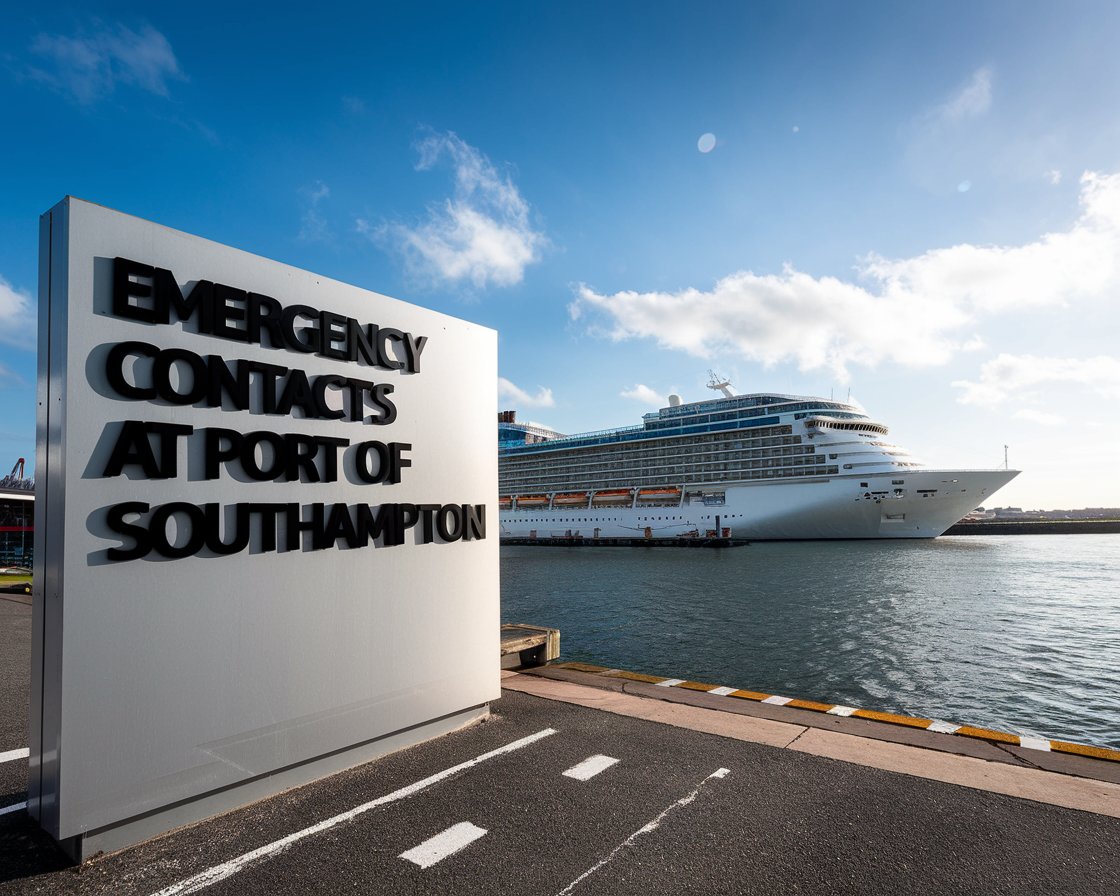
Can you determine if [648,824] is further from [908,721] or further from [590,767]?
[908,721]

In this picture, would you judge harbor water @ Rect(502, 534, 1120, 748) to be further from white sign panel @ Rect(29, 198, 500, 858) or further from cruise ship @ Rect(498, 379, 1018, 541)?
cruise ship @ Rect(498, 379, 1018, 541)

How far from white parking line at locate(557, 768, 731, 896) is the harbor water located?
7.27 meters

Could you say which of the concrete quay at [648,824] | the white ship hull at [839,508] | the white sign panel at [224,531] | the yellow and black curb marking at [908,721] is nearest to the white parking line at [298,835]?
the concrete quay at [648,824]

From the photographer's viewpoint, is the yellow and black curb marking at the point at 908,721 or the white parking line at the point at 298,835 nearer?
the white parking line at the point at 298,835

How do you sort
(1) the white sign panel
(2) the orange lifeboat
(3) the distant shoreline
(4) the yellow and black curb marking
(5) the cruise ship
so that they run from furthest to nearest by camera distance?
1. (3) the distant shoreline
2. (2) the orange lifeboat
3. (5) the cruise ship
4. (4) the yellow and black curb marking
5. (1) the white sign panel

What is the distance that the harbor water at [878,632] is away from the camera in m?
10.7

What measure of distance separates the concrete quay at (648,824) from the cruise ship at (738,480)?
2103 inches

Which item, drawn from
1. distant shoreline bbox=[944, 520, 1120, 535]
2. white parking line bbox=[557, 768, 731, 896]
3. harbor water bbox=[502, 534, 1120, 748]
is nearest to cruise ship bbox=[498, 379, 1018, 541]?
harbor water bbox=[502, 534, 1120, 748]

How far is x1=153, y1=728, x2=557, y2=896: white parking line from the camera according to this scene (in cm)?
292

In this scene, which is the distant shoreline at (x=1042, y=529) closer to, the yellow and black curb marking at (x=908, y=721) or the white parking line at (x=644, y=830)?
the yellow and black curb marking at (x=908, y=721)

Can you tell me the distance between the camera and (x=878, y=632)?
16.3 m

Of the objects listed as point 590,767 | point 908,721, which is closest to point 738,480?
point 908,721

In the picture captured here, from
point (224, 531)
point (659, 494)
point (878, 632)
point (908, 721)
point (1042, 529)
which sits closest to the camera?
point (224, 531)

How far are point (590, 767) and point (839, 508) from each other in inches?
2157
